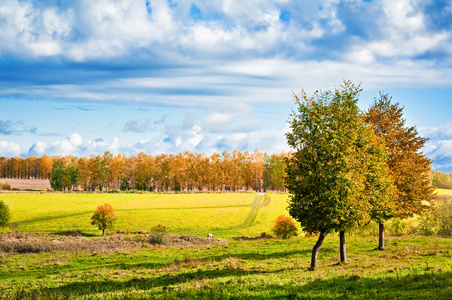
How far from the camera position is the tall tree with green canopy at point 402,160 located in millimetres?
37500

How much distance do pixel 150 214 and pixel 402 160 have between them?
72776mm

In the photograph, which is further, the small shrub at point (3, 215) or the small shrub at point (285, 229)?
the small shrub at point (3, 215)

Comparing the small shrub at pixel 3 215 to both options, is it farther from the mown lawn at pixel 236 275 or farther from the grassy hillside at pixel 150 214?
the mown lawn at pixel 236 275

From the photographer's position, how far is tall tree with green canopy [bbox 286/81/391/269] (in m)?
26.1

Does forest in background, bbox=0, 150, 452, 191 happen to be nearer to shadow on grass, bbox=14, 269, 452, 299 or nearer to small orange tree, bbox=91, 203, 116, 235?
small orange tree, bbox=91, 203, 116, 235

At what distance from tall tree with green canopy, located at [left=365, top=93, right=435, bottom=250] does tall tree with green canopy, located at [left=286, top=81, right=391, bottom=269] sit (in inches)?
344

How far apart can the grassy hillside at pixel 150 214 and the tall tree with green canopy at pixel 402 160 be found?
38183mm

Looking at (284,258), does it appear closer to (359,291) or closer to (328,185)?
(328,185)

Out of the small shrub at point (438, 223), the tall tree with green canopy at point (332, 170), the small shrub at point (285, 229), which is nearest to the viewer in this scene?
the tall tree with green canopy at point (332, 170)

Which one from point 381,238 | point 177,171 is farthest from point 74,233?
point 177,171

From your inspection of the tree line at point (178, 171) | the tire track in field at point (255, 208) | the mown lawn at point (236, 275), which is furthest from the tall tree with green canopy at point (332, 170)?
the tree line at point (178, 171)

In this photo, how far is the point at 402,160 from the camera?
38.2 m

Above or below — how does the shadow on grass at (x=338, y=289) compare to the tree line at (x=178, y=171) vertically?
below

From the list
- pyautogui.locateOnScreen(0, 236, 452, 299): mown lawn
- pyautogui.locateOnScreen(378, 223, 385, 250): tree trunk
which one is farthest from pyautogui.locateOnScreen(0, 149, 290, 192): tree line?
pyautogui.locateOnScreen(378, 223, 385, 250): tree trunk
